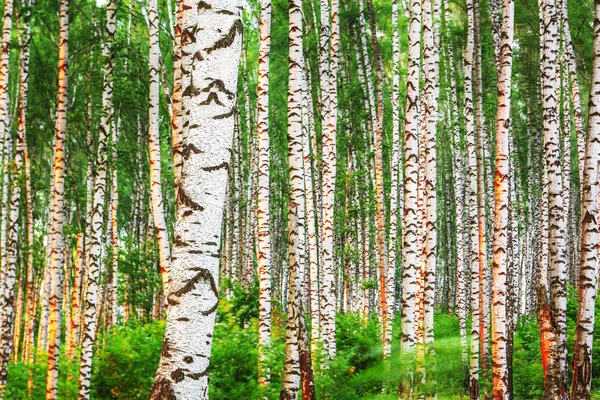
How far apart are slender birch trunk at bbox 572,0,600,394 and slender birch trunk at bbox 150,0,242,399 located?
6281 millimetres

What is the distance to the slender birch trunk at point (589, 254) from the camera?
25.0ft

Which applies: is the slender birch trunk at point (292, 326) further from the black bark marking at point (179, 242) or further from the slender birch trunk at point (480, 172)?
the black bark marking at point (179, 242)

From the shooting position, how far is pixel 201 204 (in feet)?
10.5

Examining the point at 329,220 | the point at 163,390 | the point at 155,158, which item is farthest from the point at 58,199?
the point at 163,390

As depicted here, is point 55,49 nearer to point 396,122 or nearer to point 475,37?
point 396,122

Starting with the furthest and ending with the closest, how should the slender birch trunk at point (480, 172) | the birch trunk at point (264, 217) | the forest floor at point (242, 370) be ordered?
1. the slender birch trunk at point (480, 172)
2. the forest floor at point (242, 370)
3. the birch trunk at point (264, 217)

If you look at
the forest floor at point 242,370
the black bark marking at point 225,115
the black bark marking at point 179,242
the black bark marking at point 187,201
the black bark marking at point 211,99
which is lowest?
the forest floor at point 242,370

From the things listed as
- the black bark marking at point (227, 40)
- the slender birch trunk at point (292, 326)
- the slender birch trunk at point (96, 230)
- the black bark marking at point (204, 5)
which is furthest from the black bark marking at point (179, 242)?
the slender birch trunk at point (96, 230)

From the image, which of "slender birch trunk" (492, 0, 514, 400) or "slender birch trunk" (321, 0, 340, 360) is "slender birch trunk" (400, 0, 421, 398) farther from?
"slender birch trunk" (321, 0, 340, 360)

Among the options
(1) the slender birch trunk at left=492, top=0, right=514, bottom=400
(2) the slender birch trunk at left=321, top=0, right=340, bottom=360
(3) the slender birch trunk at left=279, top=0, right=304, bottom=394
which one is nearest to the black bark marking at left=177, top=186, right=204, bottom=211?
(3) the slender birch trunk at left=279, top=0, right=304, bottom=394

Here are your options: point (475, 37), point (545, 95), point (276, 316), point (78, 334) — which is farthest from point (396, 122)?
point (78, 334)

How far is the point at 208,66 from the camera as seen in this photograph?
3.32 metres

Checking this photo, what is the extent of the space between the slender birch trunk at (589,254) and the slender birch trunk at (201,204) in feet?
20.6

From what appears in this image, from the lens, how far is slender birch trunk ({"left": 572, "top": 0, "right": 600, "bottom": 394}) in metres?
7.62
